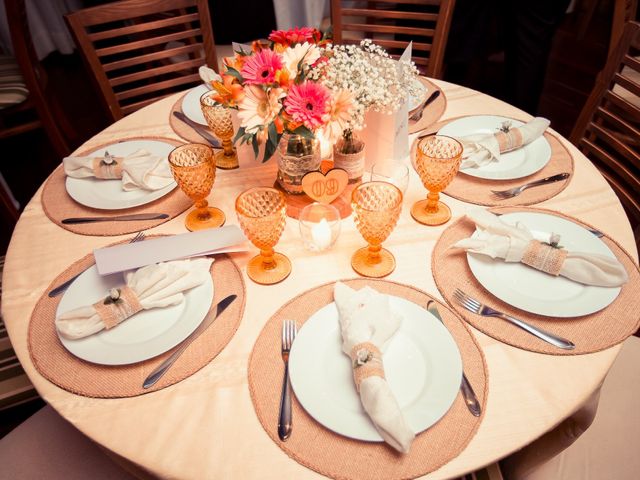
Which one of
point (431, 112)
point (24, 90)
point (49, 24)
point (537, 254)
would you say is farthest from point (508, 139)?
point (49, 24)

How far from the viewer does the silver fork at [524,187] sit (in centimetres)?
118

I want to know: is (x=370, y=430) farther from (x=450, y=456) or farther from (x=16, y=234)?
(x=16, y=234)

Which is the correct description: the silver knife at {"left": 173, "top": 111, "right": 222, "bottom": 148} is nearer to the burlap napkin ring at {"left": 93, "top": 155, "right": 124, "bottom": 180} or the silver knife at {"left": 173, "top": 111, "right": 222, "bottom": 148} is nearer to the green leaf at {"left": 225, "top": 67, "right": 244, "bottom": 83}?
the burlap napkin ring at {"left": 93, "top": 155, "right": 124, "bottom": 180}

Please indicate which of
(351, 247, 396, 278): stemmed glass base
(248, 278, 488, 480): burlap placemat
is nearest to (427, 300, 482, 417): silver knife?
(248, 278, 488, 480): burlap placemat

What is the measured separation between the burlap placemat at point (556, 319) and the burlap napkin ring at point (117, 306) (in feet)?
1.93

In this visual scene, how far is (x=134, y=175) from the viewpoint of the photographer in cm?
123

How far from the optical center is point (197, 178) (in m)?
1.07

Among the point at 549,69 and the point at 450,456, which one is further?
the point at 549,69

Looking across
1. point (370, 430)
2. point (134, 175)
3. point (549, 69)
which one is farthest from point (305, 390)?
point (549, 69)

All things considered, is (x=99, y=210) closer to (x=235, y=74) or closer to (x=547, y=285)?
(x=235, y=74)

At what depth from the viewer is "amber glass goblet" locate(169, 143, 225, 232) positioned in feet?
3.50

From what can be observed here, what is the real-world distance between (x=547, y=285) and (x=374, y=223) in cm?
36

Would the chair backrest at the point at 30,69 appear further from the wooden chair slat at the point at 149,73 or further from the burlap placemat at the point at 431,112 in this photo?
the burlap placemat at the point at 431,112

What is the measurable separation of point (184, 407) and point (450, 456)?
0.42 m
